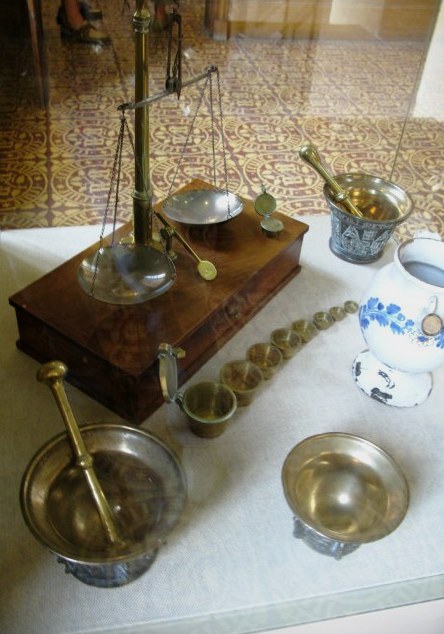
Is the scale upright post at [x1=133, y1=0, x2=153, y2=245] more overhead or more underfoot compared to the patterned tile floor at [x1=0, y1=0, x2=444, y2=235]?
more overhead

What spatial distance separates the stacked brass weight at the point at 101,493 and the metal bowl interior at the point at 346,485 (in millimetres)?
169

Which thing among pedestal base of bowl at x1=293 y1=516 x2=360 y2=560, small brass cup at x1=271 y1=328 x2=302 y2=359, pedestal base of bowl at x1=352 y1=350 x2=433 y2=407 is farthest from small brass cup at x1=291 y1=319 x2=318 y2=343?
pedestal base of bowl at x1=293 y1=516 x2=360 y2=560

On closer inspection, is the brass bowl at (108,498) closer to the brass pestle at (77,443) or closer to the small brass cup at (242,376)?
the brass pestle at (77,443)

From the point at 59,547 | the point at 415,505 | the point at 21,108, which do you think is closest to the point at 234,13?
the point at 21,108

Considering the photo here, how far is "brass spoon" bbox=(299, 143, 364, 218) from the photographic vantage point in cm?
131

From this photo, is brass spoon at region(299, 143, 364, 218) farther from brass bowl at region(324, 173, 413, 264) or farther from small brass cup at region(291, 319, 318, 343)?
small brass cup at region(291, 319, 318, 343)

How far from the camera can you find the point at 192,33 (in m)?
1.65

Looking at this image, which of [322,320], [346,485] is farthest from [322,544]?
[322,320]

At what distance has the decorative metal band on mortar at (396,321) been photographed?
0.97 metres

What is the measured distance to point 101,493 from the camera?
840mm

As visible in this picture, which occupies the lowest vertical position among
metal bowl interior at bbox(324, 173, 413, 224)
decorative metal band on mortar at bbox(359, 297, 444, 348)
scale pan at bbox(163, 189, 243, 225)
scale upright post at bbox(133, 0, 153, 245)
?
metal bowl interior at bbox(324, 173, 413, 224)

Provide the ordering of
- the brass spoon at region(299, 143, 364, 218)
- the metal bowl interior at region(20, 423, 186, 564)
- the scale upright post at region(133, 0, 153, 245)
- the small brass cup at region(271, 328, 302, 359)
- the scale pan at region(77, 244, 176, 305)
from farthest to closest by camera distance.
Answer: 1. the brass spoon at region(299, 143, 364, 218)
2. the small brass cup at region(271, 328, 302, 359)
3. the scale pan at region(77, 244, 176, 305)
4. the scale upright post at region(133, 0, 153, 245)
5. the metal bowl interior at region(20, 423, 186, 564)

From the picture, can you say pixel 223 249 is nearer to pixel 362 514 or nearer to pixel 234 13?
pixel 362 514

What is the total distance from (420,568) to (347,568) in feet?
0.34
